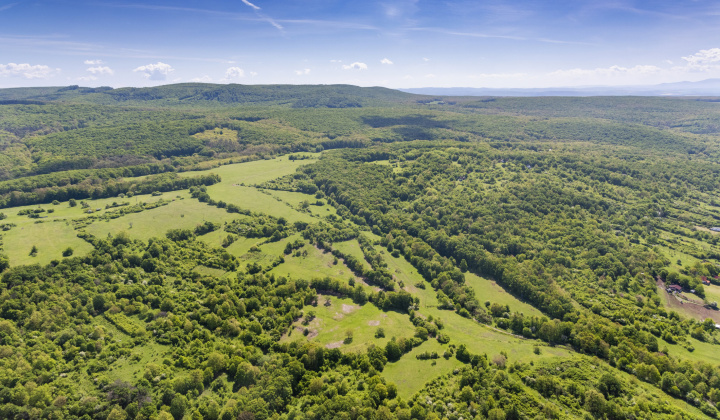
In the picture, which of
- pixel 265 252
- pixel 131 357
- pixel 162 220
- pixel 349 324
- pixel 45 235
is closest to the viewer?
pixel 131 357

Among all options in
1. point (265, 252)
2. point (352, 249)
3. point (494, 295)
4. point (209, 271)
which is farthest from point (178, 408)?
point (494, 295)

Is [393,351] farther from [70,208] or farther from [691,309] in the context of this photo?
[70,208]

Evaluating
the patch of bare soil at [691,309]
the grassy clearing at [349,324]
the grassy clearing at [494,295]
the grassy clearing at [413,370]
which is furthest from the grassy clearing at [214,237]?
the patch of bare soil at [691,309]

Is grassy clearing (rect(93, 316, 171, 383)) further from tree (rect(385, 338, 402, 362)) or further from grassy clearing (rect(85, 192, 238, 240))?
grassy clearing (rect(85, 192, 238, 240))

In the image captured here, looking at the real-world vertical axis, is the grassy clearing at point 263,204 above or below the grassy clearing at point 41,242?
below

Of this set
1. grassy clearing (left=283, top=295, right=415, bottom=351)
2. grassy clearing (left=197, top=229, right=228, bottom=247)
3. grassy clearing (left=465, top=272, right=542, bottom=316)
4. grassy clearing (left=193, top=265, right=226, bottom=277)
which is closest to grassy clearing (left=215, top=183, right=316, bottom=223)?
grassy clearing (left=197, top=229, right=228, bottom=247)

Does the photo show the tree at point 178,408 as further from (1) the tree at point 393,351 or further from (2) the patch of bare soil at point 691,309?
(2) the patch of bare soil at point 691,309

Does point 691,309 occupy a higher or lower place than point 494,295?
higher
